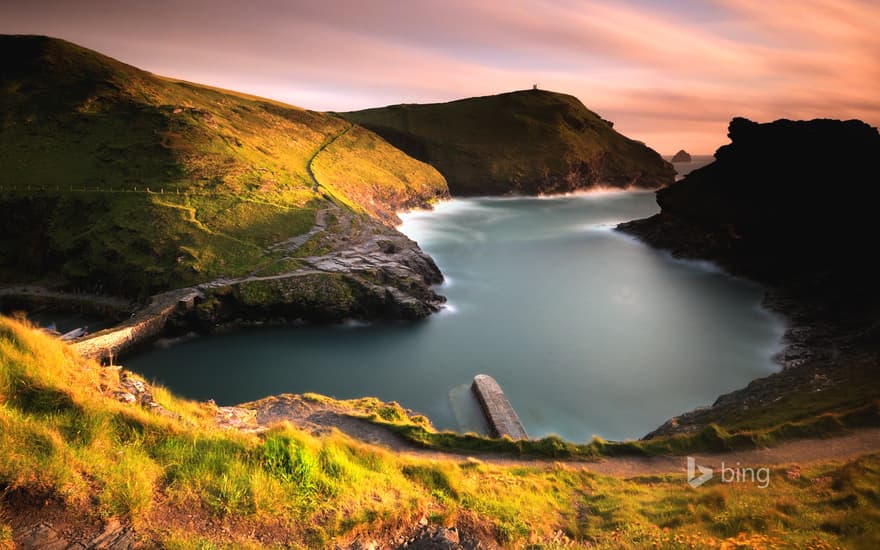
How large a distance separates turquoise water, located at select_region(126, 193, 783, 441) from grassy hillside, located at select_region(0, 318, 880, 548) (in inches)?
521

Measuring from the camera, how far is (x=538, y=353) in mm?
33500

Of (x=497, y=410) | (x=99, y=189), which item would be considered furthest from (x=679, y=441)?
(x=99, y=189)

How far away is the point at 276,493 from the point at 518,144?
534 feet

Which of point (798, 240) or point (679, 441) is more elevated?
point (798, 240)

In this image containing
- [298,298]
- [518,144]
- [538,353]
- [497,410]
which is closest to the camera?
[497,410]

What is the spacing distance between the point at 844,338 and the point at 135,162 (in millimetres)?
72384

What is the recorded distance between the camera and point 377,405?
68.8 ft

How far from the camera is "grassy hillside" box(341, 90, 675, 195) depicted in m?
144

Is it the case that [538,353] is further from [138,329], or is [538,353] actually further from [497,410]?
[138,329]

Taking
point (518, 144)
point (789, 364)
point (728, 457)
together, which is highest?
point (518, 144)

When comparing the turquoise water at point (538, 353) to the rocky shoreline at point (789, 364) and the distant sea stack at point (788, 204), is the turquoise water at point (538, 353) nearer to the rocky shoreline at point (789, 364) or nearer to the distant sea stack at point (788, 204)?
the rocky shoreline at point (789, 364)

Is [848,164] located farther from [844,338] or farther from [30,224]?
[30,224]

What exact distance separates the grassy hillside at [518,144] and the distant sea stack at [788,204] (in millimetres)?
80178

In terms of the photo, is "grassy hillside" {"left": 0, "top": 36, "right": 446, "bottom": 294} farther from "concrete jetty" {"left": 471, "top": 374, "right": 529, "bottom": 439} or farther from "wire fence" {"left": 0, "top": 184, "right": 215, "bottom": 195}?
"concrete jetty" {"left": 471, "top": 374, "right": 529, "bottom": 439}
